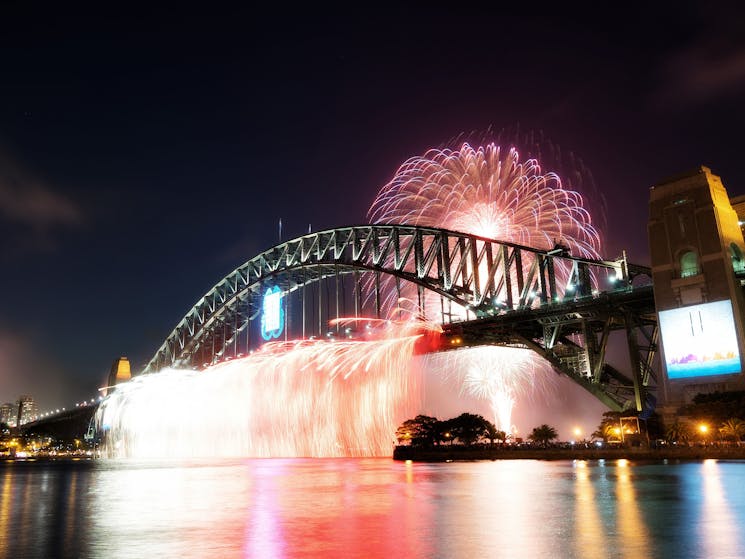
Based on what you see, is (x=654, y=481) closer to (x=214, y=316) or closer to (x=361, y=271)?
(x=361, y=271)

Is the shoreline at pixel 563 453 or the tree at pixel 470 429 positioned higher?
the tree at pixel 470 429

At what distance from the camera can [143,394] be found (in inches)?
3743

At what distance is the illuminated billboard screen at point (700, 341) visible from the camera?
45125 millimetres

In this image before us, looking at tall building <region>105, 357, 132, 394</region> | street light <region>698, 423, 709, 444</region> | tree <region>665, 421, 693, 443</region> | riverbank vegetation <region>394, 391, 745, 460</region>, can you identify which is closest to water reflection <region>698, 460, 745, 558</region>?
riverbank vegetation <region>394, 391, 745, 460</region>

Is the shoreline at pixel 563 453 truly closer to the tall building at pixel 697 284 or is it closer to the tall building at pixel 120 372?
the tall building at pixel 697 284

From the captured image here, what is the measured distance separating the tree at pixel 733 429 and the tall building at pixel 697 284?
11.0 feet

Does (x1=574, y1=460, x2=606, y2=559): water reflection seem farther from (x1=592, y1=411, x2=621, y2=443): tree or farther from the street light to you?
(x1=592, y1=411, x2=621, y2=443): tree

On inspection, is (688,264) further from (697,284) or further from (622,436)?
(622,436)

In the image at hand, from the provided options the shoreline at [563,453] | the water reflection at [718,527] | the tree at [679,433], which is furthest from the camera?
the tree at [679,433]

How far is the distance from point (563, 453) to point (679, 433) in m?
9.60

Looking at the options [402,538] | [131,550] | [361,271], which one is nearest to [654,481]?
[402,538]

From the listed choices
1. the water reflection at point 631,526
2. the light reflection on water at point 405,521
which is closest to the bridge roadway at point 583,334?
the light reflection on water at point 405,521

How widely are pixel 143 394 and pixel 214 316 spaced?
16424mm

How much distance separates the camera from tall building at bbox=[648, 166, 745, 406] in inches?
1789
